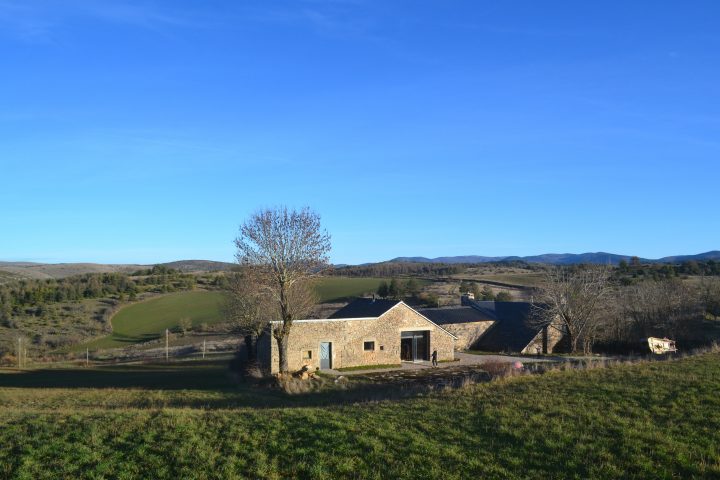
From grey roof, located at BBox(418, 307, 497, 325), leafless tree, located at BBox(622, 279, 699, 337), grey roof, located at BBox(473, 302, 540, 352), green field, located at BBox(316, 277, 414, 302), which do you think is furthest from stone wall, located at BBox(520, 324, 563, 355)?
green field, located at BBox(316, 277, 414, 302)

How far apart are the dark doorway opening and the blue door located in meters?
6.10

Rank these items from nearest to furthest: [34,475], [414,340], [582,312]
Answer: [34,475] < [414,340] < [582,312]

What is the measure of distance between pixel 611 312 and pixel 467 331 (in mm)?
12155

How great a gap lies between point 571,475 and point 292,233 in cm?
2365

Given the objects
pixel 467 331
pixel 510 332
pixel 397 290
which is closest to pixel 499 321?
pixel 510 332

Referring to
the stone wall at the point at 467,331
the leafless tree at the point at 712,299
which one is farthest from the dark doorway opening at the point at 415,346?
the leafless tree at the point at 712,299

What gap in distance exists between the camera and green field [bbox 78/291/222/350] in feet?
214

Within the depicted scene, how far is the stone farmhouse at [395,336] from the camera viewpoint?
117ft

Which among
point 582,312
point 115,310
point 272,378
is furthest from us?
point 115,310

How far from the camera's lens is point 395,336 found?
38844 millimetres

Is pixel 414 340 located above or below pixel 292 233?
below

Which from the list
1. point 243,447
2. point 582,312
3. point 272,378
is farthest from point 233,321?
point 243,447

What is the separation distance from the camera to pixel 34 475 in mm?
10875

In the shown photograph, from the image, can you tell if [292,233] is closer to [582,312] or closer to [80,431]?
[80,431]
